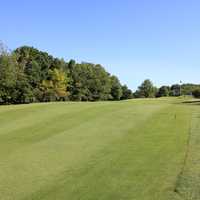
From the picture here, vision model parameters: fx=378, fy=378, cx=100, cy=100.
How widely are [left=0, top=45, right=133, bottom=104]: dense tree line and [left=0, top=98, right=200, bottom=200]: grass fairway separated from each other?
4162 centimetres

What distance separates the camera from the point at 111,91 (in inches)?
4532

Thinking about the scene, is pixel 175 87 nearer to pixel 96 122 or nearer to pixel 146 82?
pixel 146 82

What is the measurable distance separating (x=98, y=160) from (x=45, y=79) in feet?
237

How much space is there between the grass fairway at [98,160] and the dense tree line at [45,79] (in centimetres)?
4162

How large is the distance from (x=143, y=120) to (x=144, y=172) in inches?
453

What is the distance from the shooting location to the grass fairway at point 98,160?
765 centimetres

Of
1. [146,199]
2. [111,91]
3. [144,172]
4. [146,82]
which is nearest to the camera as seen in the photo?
[146,199]

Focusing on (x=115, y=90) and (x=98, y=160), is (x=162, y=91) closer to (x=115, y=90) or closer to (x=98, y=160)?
(x=115, y=90)

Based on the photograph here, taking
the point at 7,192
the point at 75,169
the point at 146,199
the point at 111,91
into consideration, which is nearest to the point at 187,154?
the point at 75,169

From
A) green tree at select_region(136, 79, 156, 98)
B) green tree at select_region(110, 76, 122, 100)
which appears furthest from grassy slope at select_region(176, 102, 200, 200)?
green tree at select_region(136, 79, 156, 98)

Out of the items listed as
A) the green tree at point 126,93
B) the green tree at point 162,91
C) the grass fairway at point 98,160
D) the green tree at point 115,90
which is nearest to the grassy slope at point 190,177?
the grass fairway at point 98,160

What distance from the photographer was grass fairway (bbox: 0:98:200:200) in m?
7.65

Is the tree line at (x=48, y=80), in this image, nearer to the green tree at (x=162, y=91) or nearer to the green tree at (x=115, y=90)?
the green tree at (x=115, y=90)

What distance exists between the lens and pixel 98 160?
10586 mm
